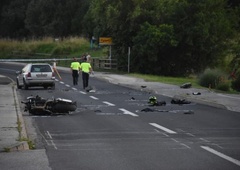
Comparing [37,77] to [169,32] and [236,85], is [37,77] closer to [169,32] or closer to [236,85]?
[236,85]

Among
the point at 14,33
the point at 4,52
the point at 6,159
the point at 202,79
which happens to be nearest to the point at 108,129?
the point at 6,159

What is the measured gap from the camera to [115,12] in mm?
52062

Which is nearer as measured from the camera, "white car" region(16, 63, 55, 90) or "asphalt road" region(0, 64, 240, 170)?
"asphalt road" region(0, 64, 240, 170)

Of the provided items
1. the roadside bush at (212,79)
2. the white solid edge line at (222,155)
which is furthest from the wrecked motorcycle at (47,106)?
the roadside bush at (212,79)

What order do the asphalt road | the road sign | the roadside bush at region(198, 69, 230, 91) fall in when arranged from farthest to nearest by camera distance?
the road sign → the roadside bush at region(198, 69, 230, 91) → the asphalt road

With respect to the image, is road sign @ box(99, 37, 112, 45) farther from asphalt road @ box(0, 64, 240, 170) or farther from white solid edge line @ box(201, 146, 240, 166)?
white solid edge line @ box(201, 146, 240, 166)

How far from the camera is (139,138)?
12906 millimetres

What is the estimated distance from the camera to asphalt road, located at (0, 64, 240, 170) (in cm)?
994

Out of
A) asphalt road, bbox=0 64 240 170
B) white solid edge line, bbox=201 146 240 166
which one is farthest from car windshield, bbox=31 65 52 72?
white solid edge line, bbox=201 146 240 166

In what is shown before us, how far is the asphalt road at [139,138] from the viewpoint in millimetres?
9938

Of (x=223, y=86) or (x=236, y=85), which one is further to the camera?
(x=236, y=85)

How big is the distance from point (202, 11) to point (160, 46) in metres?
4.63

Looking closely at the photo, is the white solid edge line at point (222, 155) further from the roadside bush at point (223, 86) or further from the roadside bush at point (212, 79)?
the roadside bush at point (212, 79)

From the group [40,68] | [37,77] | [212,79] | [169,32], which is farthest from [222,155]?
[169,32]
